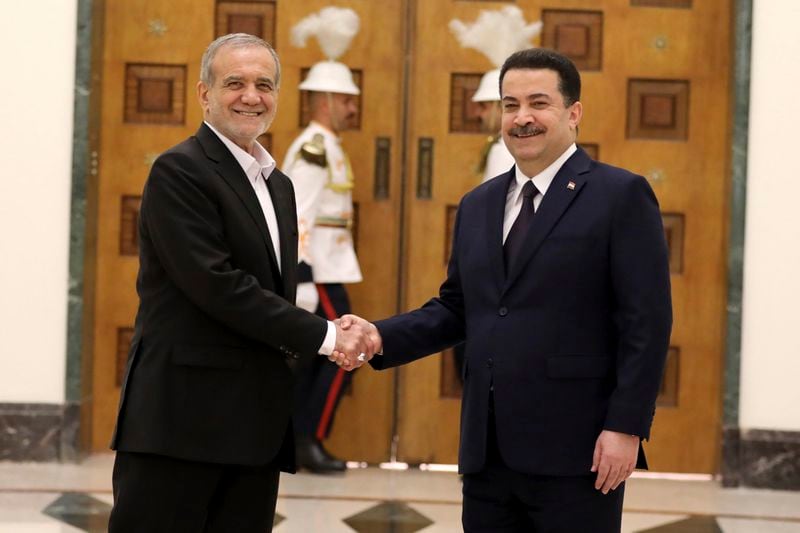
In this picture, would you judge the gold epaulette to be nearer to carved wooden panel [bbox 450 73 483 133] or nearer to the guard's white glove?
the guard's white glove

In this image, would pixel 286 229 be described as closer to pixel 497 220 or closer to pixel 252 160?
pixel 252 160

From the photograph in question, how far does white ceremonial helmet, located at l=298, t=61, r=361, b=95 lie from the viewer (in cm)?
503

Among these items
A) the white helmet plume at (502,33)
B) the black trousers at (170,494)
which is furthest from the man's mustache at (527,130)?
the white helmet plume at (502,33)

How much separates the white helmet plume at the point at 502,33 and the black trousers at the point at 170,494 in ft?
9.51

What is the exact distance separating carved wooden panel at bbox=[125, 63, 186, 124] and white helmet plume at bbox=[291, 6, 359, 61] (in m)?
0.61

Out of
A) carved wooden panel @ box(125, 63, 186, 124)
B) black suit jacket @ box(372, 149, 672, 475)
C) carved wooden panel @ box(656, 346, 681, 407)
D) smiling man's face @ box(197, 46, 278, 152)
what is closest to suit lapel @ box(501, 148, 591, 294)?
black suit jacket @ box(372, 149, 672, 475)

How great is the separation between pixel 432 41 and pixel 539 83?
2749 mm

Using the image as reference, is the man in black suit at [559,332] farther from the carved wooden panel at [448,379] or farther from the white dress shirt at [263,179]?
the carved wooden panel at [448,379]

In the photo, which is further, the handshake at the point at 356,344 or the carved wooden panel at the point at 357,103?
the carved wooden panel at the point at 357,103

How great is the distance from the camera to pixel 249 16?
5.27 metres

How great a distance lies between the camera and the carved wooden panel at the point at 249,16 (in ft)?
17.3

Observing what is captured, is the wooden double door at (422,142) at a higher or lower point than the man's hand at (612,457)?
higher

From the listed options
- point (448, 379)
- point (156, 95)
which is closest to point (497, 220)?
point (448, 379)

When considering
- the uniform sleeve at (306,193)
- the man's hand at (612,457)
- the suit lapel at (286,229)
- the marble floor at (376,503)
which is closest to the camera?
the man's hand at (612,457)
